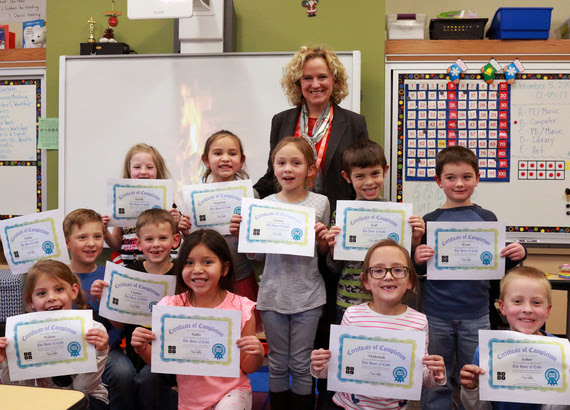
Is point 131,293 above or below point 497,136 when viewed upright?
below

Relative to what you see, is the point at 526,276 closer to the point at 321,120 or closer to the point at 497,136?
the point at 321,120

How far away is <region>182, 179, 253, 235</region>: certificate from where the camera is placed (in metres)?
2.44

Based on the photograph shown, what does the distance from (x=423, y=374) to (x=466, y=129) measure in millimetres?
2815

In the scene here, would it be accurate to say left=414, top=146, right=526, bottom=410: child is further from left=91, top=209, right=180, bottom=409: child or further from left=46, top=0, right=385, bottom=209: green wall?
left=46, top=0, right=385, bottom=209: green wall

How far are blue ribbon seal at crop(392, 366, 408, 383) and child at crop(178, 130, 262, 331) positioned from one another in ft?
2.96

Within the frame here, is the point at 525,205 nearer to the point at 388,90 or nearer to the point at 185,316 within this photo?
the point at 388,90

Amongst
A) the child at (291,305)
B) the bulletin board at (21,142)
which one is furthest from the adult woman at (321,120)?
the bulletin board at (21,142)

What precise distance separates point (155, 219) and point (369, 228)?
98 centimetres

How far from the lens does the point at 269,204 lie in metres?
2.24

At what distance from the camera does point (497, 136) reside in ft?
13.7

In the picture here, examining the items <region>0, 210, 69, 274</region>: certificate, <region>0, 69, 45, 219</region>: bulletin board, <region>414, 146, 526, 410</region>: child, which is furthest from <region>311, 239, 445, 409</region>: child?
<region>0, 69, 45, 219</region>: bulletin board

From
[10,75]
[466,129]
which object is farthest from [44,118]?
[466,129]

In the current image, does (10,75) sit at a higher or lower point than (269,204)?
higher

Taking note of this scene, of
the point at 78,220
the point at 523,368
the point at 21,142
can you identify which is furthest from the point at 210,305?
the point at 21,142
